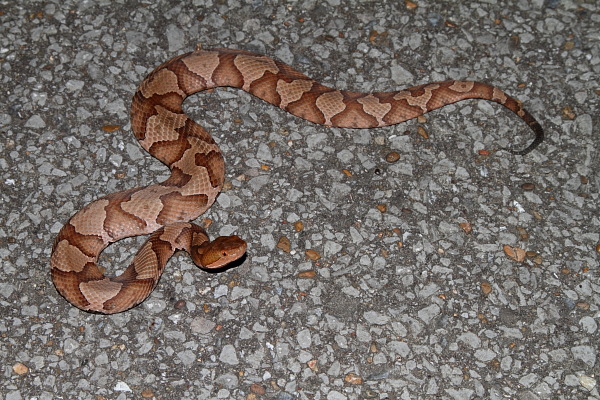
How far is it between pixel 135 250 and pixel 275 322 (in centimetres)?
129

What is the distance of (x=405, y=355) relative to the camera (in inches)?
173

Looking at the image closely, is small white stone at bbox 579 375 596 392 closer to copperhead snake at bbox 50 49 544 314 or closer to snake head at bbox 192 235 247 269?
copperhead snake at bbox 50 49 544 314

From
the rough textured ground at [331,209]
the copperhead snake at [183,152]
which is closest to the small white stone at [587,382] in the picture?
the rough textured ground at [331,209]

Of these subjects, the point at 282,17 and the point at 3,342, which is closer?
the point at 3,342

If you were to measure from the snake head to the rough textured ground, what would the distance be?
183mm

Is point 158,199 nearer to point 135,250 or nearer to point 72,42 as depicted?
point 135,250

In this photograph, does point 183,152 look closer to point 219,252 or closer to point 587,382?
point 219,252

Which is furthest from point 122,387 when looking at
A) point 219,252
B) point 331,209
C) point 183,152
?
point 331,209

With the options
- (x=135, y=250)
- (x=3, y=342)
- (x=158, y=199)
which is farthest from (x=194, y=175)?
(x=3, y=342)

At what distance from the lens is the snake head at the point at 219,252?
4555 millimetres

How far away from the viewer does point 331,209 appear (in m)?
5.11

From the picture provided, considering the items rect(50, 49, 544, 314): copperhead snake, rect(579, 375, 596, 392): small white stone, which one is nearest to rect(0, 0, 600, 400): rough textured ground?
rect(579, 375, 596, 392): small white stone

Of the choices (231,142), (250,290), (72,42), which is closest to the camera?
(250,290)

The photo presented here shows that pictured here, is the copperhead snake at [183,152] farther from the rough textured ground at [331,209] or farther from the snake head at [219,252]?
the rough textured ground at [331,209]
